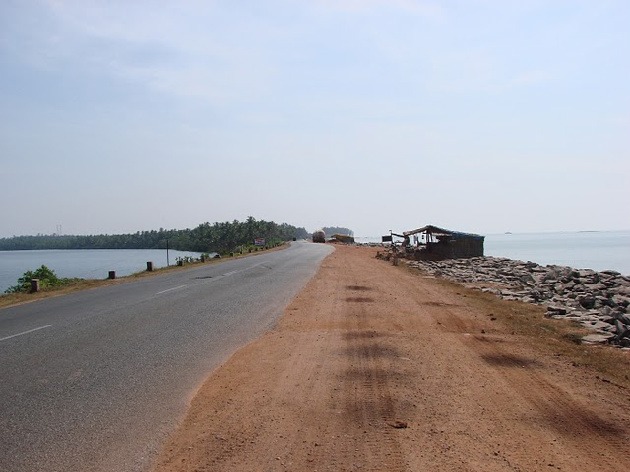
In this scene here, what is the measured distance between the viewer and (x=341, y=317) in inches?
505

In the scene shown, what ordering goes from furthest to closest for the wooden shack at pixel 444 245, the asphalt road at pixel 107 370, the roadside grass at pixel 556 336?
the wooden shack at pixel 444 245 < the roadside grass at pixel 556 336 < the asphalt road at pixel 107 370

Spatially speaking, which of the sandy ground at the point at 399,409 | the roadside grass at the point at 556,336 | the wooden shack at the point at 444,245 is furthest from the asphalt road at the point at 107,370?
the wooden shack at the point at 444,245

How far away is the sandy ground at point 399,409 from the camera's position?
500 centimetres

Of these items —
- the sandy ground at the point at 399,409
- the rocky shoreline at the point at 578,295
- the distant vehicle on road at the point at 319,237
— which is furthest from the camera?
the distant vehicle on road at the point at 319,237

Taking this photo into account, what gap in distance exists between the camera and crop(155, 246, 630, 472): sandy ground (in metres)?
5.00

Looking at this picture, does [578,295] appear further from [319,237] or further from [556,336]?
[319,237]


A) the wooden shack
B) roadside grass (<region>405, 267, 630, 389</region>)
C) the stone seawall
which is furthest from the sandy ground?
the wooden shack

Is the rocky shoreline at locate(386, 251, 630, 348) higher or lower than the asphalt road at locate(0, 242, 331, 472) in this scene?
lower

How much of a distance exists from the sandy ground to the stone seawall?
3038mm

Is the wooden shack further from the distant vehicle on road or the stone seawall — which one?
the distant vehicle on road

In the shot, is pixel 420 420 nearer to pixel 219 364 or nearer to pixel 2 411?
pixel 219 364

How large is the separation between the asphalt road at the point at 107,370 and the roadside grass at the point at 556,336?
17.9 ft

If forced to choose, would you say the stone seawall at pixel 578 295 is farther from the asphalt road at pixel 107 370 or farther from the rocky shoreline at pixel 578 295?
the asphalt road at pixel 107 370

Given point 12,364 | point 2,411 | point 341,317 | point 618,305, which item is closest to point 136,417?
point 2,411
